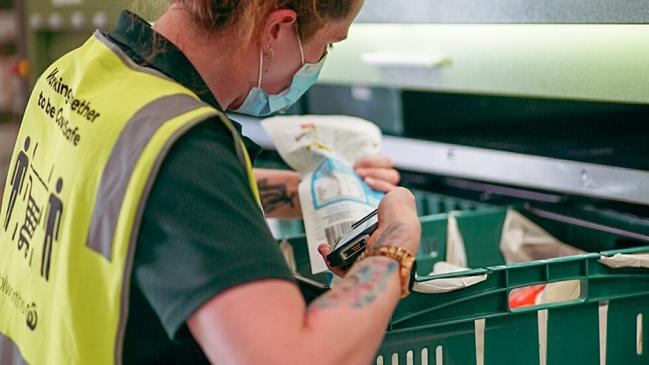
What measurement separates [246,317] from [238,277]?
0.04m

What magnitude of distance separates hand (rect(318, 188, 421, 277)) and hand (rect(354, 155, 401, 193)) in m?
0.45

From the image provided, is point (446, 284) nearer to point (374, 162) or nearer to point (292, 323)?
point (292, 323)

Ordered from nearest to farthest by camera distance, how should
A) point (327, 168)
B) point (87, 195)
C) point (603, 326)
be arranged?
point (87, 195) < point (603, 326) < point (327, 168)

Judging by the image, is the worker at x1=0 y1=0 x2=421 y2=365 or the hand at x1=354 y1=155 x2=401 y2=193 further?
the hand at x1=354 y1=155 x2=401 y2=193

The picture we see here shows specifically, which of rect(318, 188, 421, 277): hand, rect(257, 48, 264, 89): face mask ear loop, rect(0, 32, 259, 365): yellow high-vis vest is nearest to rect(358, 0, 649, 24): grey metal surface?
rect(318, 188, 421, 277): hand

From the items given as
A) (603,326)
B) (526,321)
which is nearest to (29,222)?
(526,321)

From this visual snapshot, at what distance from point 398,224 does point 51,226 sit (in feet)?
1.36

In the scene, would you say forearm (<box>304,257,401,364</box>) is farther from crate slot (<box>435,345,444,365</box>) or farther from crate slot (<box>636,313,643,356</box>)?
crate slot (<box>636,313,643,356</box>)

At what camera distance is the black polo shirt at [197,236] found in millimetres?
964

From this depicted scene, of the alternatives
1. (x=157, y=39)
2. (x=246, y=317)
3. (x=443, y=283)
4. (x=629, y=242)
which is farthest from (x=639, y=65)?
(x=246, y=317)

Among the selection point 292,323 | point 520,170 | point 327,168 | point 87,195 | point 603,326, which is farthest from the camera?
point 520,170

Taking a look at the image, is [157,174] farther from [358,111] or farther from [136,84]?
[358,111]

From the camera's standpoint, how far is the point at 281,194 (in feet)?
6.16

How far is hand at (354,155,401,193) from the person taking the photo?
5.80ft
